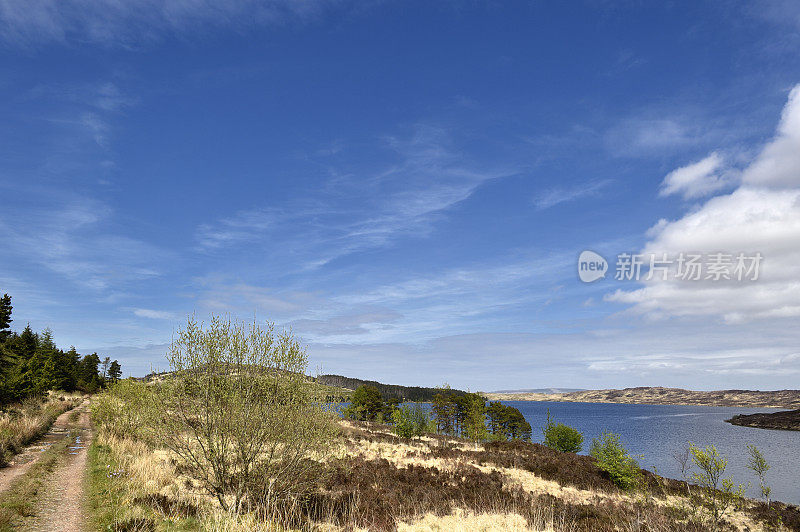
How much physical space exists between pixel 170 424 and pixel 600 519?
1675 centimetres

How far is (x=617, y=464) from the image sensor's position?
29094 mm

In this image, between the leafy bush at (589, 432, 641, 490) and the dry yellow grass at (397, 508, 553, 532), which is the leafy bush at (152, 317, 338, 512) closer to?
the dry yellow grass at (397, 508, 553, 532)

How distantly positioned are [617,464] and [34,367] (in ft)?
213

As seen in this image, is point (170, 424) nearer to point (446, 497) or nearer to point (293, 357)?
point (293, 357)

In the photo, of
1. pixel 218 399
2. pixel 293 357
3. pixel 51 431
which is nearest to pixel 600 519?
pixel 293 357

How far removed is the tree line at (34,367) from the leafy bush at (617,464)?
4380 cm

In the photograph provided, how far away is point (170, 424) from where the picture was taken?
40.6 ft

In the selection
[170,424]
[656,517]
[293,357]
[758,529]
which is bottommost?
[758,529]

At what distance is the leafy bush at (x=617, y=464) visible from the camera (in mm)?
28344

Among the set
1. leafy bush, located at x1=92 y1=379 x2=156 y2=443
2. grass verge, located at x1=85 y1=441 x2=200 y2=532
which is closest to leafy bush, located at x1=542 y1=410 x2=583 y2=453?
leafy bush, located at x1=92 y1=379 x2=156 y2=443

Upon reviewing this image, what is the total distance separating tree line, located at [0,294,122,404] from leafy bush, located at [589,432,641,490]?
43.8 metres

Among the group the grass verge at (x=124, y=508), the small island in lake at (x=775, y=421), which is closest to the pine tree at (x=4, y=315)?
the grass verge at (x=124, y=508)

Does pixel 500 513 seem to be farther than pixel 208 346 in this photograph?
Yes

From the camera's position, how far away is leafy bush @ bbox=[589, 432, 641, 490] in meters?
28.3
